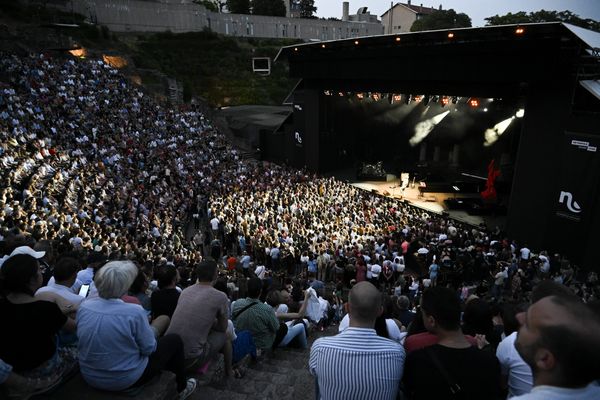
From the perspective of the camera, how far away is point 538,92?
45.6 ft

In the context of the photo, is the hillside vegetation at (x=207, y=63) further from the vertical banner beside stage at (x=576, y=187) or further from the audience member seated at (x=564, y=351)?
the audience member seated at (x=564, y=351)

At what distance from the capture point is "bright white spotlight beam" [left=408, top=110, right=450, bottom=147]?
24.3 m

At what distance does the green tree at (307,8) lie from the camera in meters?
69.9

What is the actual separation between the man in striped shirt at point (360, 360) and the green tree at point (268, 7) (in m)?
60.7

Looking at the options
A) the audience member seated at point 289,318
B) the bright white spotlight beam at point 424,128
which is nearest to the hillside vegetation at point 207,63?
the bright white spotlight beam at point 424,128

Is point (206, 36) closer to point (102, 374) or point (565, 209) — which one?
point (565, 209)

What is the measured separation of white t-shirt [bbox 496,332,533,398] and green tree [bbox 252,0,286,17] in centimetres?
6087

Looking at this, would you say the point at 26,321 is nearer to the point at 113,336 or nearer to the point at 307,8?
the point at 113,336

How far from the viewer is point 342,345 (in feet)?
8.02

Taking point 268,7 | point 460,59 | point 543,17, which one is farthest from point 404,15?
point 460,59

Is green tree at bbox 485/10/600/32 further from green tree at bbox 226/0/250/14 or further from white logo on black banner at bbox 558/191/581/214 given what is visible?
white logo on black banner at bbox 558/191/581/214

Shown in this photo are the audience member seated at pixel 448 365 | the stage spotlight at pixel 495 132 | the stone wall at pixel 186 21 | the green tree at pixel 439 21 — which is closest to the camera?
the audience member seated at pixel 448 365

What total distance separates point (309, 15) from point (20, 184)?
68179 millimetres

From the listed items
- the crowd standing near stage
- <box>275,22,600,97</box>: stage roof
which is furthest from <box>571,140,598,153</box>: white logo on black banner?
the crowd standing near stage
